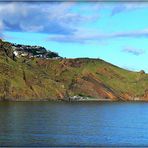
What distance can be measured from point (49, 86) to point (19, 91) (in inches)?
707

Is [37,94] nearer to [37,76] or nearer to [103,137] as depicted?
[37,76]

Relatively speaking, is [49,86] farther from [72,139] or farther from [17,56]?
[72,139]

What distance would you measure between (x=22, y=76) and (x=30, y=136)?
429 feet

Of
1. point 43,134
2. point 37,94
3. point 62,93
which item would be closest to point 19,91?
point 37,94

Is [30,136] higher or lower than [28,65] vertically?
lower

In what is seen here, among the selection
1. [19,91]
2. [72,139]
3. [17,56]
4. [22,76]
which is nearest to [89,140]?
[72,139]

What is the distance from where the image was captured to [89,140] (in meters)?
41.4

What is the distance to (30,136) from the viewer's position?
43.4m

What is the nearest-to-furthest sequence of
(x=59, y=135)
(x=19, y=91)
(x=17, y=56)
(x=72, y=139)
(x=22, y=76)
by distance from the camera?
(x=72, y=139), (x=59, y=135), (x=19, y=91), (x=22, y=76), (x=17, y=56)

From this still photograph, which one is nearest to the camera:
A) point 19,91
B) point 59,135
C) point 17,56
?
point 59,135

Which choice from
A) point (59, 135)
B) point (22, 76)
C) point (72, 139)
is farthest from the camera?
point (22, 76)

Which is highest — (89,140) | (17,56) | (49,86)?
(17,56)

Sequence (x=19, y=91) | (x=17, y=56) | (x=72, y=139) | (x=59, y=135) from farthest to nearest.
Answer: (x=17, y=56) → (x=19, y=91) → (x=59, y=135) → (x=72, y=139)

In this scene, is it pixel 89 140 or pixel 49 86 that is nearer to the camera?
pixel 89 140
